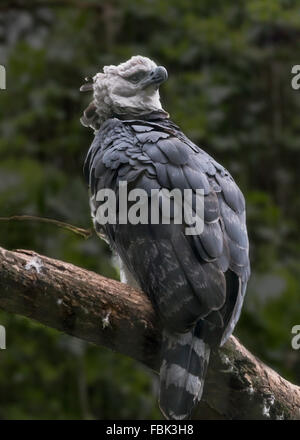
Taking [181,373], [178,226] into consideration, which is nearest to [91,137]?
[178,226]

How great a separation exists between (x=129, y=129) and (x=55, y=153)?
181cm

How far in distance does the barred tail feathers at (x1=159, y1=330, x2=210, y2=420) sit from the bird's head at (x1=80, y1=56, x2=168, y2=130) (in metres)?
0.86

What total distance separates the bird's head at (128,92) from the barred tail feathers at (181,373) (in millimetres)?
859

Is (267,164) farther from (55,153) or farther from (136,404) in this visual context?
(136,404)

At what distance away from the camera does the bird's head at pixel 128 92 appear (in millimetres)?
2619

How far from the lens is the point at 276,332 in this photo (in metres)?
3.92

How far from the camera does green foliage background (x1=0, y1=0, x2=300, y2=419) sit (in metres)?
3.83

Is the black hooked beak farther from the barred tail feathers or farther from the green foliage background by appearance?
the green foliage background

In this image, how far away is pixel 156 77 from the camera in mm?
2613

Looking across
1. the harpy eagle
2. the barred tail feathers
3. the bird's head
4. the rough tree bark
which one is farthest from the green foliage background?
the barred tail feathers

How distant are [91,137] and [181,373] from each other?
226 cm

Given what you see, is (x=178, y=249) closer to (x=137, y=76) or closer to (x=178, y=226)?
(x=178, y=226)

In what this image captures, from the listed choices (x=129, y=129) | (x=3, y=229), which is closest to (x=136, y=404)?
(x=3, y=229)
